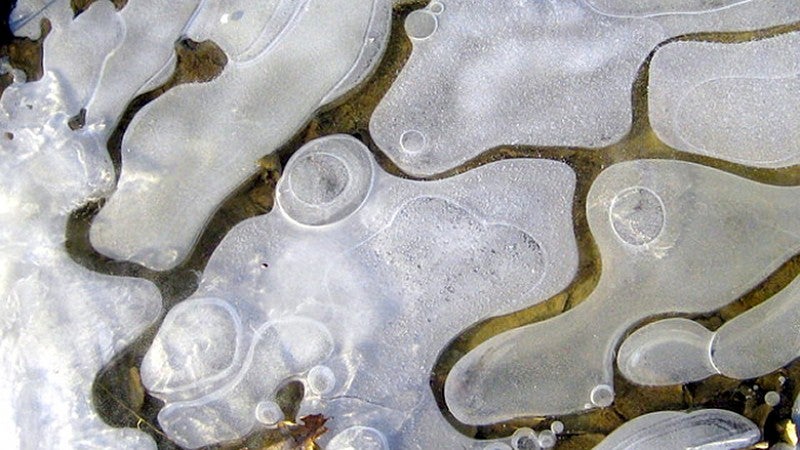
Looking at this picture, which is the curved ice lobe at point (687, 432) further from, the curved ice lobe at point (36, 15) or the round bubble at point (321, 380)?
the curved ice lobe at point (36, 15)

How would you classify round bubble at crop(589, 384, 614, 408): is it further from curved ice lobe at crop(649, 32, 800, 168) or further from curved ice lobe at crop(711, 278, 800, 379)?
curved ice lobe at crop(649, 32, 800, 168)

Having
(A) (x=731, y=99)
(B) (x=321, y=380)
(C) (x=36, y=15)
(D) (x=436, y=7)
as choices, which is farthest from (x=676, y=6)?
(C) (x=36, y=15)

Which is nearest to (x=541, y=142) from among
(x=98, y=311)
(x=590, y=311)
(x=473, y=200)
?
(x=473, y=200)

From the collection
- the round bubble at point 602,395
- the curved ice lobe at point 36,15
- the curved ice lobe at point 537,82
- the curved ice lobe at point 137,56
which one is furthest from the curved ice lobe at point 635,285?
the curved ice lobe at point 36,15

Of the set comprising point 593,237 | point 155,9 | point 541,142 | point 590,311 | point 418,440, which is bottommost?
point 418,440

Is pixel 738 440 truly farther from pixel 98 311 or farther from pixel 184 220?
pixel 98 311
